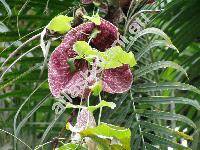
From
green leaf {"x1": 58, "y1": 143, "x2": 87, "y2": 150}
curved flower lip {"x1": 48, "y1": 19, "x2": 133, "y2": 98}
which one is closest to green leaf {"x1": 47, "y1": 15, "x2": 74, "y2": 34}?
curved flower lip {"x1": 48, "y1": 19, "x2": 133, "y2": 98}

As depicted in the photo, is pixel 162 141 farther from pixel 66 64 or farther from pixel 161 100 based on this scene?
pixel 66 64

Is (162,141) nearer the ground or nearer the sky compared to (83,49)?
nearer the ground

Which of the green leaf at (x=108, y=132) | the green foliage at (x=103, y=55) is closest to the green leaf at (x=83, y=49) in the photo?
the green foliage at (x=103, y=55)

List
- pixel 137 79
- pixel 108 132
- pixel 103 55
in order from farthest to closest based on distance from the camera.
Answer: pixel 137 79 → pixel 103 55 → pixel 108 132

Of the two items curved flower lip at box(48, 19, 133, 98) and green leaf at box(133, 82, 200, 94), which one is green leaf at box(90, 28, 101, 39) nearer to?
curved flower lip at box(48, 19, 133, 98)

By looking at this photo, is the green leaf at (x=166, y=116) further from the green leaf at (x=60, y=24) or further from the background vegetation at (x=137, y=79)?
the green leaf at (x=60, y=24)

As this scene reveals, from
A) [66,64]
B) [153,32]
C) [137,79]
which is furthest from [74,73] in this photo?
[137,79]

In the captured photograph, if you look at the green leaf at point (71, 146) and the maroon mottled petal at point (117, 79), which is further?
the maroon mottled petal at point (117, 79)

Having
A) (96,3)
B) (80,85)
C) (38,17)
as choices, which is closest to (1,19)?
(38,17)
